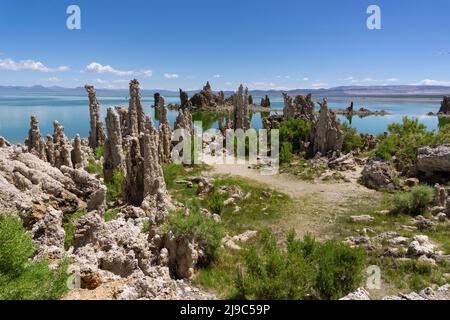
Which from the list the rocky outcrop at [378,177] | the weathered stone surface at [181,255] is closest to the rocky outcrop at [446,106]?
the rocky outcrop at [378,177]

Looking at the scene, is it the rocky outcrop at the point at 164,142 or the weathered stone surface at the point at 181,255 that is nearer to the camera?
the weathered stone surface at the point at 181,255

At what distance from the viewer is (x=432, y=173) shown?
2967 centimetres

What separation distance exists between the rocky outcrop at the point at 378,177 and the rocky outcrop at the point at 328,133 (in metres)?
9.06

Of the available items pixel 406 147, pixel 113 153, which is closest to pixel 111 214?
pixel 113 153

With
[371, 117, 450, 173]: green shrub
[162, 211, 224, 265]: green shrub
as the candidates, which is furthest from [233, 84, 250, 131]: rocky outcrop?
[162, 211, 224, 265]: green shrub

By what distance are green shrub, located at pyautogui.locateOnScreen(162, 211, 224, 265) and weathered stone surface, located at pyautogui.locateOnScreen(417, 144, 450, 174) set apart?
21596 mm

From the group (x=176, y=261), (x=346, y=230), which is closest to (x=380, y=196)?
(x=346, y=230)

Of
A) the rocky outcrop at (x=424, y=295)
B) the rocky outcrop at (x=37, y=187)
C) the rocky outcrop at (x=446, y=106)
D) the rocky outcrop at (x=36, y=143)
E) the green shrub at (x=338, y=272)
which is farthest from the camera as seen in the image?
the rocky outcrop at (x=446, y=106)

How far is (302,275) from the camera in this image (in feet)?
38.5

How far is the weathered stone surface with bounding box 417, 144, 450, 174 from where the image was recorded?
28.8 metres

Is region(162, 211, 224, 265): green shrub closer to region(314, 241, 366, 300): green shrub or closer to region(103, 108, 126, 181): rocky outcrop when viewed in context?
region(314, 241, 366, 300): green shrub

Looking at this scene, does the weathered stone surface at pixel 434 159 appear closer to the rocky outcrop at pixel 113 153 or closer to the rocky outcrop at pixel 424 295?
the rocky outcrop at pixel 424 295

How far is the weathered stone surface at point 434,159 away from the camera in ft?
94.5

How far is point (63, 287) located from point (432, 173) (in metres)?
29.5
